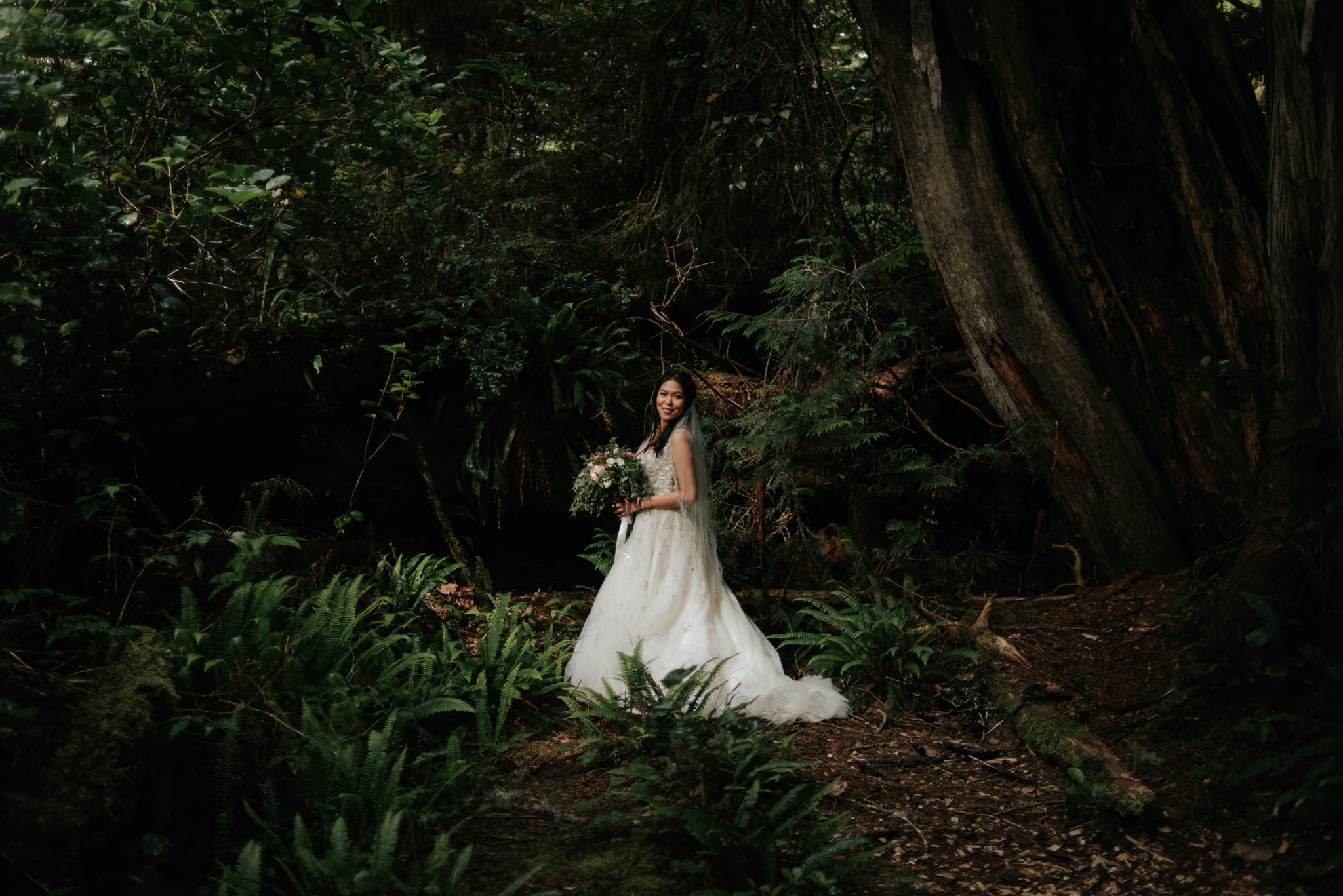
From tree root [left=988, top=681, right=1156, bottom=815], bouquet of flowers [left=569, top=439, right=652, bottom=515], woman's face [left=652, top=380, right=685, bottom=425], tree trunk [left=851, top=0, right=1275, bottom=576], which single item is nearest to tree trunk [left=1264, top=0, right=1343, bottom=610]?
tree trunk [left=851, top=0, right=1275, bottom=576]

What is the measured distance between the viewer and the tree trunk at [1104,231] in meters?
5.12

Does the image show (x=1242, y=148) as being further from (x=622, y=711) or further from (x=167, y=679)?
(x=167, y=679)

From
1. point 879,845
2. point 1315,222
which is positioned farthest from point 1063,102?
point 879,845

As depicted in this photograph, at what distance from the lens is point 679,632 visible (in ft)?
17.3

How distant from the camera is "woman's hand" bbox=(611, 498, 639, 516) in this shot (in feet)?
18.4

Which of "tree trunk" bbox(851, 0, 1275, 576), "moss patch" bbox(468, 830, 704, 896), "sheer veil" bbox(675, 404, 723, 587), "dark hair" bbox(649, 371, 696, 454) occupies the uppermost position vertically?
"tree trunk" bbox(851, 0, 1275, 576)

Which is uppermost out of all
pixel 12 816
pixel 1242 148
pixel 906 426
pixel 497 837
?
pixel 1242 148

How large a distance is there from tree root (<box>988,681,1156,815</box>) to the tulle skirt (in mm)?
953

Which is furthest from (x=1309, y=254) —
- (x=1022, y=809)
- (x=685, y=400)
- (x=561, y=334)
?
(x=561, y=334)

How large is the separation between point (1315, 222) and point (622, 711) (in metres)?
4.21

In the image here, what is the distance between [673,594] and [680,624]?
0.20m

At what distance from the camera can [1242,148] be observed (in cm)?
509

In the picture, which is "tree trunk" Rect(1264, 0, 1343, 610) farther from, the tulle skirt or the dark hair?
the dark hair

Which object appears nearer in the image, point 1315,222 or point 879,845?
point 879,845
